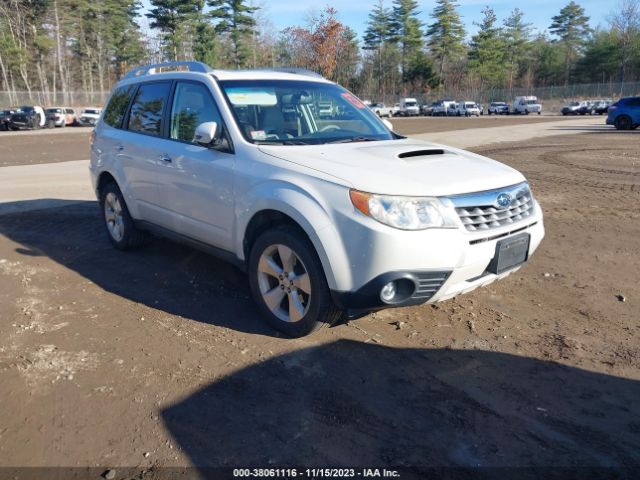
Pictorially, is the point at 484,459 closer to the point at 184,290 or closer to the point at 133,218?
the point at 184,290

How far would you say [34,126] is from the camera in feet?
125

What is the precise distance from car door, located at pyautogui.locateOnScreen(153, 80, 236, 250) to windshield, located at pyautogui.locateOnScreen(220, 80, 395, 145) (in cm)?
23

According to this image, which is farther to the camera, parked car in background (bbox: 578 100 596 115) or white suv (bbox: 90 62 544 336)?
parked car in background (bbox: 578 100 596 115)

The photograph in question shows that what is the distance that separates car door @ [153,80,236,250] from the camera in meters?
4.32

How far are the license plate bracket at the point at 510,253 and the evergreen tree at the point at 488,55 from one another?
85163 mm

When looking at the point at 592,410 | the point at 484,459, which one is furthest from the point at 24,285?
the point at 592,410

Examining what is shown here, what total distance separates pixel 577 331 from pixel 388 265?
5.72ft

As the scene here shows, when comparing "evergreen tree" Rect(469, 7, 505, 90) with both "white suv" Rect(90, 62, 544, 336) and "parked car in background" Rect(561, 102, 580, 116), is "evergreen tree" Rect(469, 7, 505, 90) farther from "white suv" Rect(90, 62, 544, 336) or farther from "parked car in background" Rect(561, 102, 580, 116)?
"white suv" Rect(90, 62, 544, 336)

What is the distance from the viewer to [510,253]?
378cm

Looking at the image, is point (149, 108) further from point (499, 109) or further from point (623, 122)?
point (499, 109)

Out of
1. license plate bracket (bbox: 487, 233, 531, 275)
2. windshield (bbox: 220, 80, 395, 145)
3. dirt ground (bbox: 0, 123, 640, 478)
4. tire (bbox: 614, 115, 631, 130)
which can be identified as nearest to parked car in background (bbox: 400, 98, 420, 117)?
tire (bbox: 614, 115, 631, 130)

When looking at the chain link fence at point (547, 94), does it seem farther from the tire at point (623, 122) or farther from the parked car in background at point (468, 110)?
the tire at point (623, 122)

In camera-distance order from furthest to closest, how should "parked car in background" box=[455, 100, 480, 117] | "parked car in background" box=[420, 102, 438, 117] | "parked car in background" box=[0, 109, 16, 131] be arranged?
"parked car in background" box=[420, 102, 438, 117], "parked car in background" box=[455, 100, 480, 117], "parked car in background" box=[0, 109, 16, 131]

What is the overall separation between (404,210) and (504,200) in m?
0.84
